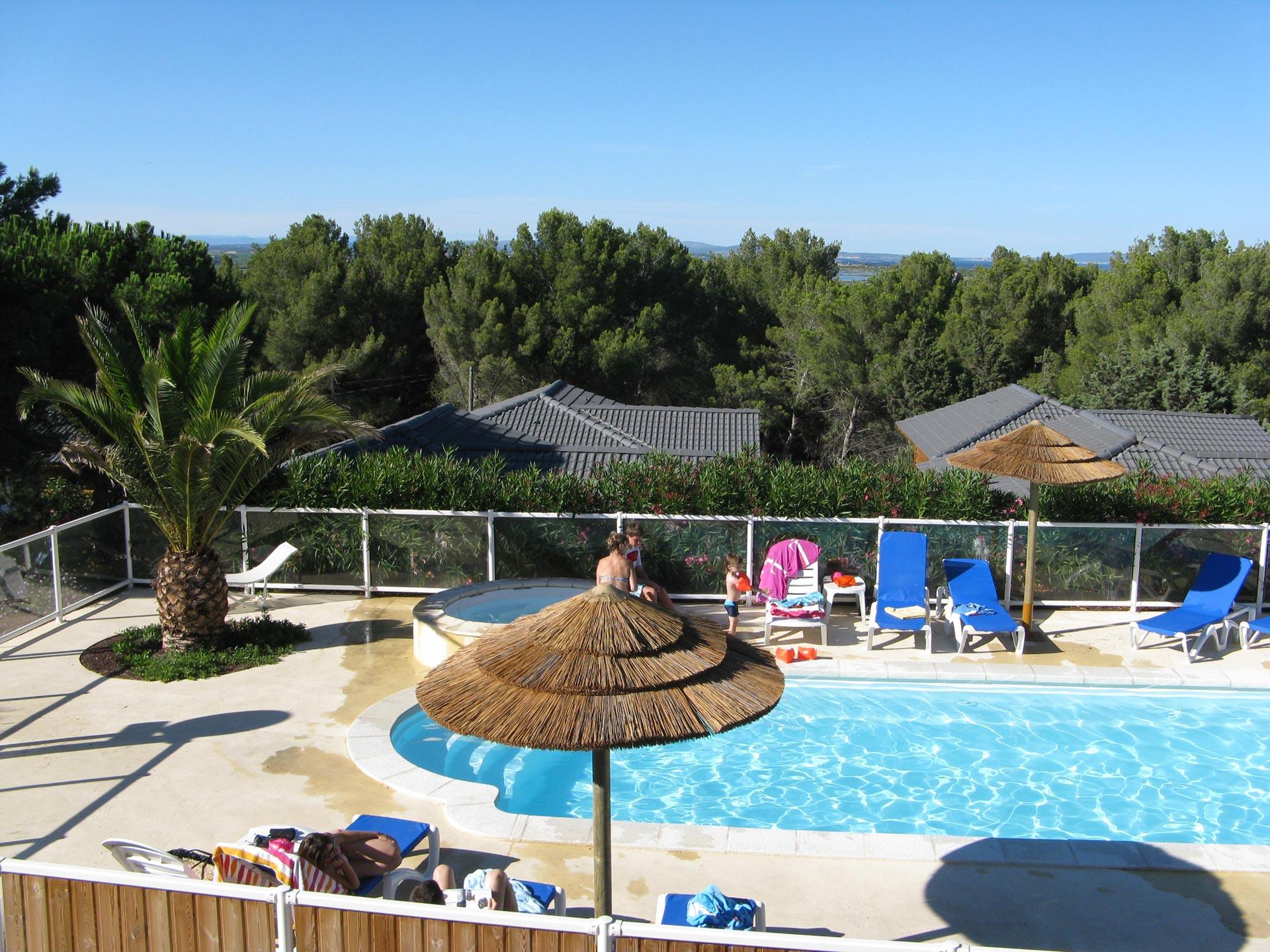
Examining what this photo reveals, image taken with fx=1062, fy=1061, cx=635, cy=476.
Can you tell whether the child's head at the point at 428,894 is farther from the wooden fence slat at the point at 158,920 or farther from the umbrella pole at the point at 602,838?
the wooden fence slat at the point at 158,920

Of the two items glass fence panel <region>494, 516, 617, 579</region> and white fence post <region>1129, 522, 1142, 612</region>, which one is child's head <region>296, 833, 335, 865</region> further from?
white fence post <region>1129, 522, 1142, 612</region>

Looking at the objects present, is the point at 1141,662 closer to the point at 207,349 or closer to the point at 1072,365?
the point at 207,349

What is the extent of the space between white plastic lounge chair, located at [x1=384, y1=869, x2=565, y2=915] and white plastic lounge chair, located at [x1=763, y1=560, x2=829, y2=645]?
5.89m

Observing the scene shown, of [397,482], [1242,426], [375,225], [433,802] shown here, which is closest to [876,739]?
[433,802]

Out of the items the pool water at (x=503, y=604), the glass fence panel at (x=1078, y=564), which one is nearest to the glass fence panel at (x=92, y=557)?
the pool water at (x=503, y=604)

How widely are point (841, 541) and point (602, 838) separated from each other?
7.74 metres

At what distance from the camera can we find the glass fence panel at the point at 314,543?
13.0 metres

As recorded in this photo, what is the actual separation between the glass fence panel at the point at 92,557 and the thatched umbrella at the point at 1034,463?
10011 mm

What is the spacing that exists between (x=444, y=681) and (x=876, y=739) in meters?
5.61

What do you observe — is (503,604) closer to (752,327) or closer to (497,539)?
(497,539)

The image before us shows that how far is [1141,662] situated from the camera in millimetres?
11156

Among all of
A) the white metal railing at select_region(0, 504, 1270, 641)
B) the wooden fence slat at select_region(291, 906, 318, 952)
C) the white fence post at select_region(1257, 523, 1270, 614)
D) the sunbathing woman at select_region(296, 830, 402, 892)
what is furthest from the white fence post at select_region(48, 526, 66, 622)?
the white fence post at select_region(1257, 523, 1270, 614)

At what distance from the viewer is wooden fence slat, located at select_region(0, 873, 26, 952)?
15.7 feet

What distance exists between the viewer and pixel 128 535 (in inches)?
518
